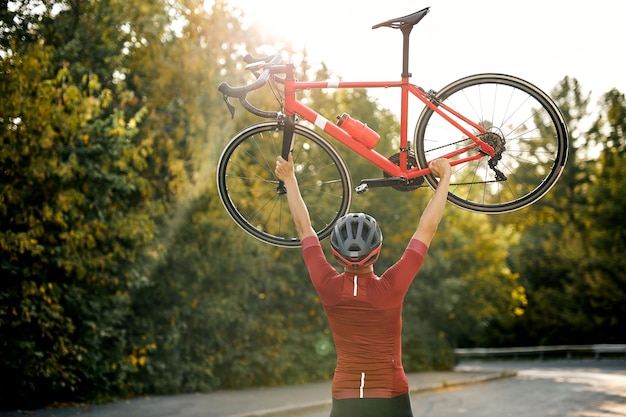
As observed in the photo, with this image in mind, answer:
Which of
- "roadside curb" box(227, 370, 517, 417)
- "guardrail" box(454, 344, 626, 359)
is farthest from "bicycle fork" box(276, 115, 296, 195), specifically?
"guardrail" box(454, 344, 626, 359)

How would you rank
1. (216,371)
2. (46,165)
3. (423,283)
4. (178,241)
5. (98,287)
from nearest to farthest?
1. (46,165)
2. (98,287)
3. (178,241)
4. (216,371)
5. (423,283)

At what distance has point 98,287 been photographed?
13766 millimetres

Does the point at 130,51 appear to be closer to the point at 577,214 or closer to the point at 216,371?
the point at 216,371

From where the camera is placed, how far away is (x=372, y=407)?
3479 mm

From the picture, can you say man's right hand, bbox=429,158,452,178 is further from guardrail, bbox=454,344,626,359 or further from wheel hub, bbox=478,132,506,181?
guardrail, bbox=454,344,626,359

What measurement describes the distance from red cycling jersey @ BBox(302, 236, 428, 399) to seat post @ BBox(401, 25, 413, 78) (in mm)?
1406

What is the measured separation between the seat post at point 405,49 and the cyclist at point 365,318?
1.35 m

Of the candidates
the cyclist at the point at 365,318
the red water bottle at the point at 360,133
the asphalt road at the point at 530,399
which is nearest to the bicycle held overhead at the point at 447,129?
the red water bottle at the point at 360,133

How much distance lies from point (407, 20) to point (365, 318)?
72.5 inches

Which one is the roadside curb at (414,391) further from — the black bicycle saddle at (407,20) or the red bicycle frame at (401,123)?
the black bicycle saddle at (407,20)

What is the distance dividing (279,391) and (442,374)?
8266mm

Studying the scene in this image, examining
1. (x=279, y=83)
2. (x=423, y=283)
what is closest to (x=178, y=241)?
(x=423, y=283)

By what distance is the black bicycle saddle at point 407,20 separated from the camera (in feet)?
14.4

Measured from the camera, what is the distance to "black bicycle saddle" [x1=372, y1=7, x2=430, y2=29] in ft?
14.4
